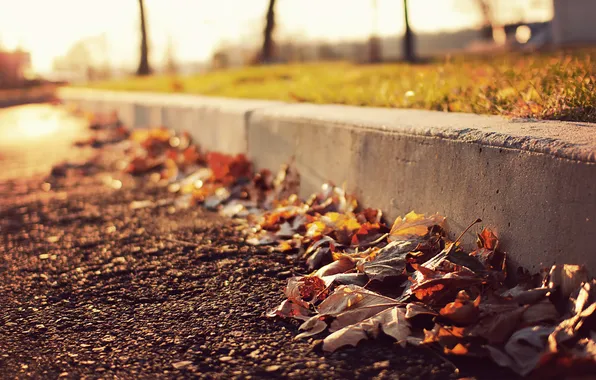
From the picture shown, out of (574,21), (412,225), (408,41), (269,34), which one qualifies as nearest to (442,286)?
(412,225)

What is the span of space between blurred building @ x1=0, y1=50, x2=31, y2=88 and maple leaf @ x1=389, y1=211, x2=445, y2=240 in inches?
1027

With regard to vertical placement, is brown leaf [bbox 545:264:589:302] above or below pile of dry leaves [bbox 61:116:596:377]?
above

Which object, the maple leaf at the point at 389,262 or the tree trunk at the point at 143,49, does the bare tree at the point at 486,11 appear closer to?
the tree trunk at the point at 143,49

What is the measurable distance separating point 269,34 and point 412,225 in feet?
57.6

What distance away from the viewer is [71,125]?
1134 centimetres

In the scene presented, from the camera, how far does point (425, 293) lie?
2336mm

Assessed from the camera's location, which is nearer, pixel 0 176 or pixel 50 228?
pixel 50 228

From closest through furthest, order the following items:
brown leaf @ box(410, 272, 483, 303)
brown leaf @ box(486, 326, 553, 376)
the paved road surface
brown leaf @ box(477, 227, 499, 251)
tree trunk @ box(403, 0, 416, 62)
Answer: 1. brown leaf @ box(486, 326, 553, 376)
2. brown leaf @ box(410, 272, 483, 303)
3. brown leaf @ box(477, 227, 499, 251)
4. the paved road surface
5. tree trunk @ box(403, 0, 416, 62)

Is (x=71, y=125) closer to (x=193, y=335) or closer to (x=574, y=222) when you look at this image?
(x=193, y=335)

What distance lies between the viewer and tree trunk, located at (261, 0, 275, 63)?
773 inches

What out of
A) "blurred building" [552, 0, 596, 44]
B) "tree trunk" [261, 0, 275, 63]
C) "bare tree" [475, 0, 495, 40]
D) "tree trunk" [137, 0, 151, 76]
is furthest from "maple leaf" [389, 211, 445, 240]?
"bare tree" [475, 0, 495, 40]

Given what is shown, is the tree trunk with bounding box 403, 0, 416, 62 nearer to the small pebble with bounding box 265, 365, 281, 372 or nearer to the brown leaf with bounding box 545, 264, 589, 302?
the brown leaf with bounding box 545, 264, 589, 302

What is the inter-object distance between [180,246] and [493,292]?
6.12 feet

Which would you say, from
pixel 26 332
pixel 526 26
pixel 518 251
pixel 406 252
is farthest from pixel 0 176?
pixel 526 26
